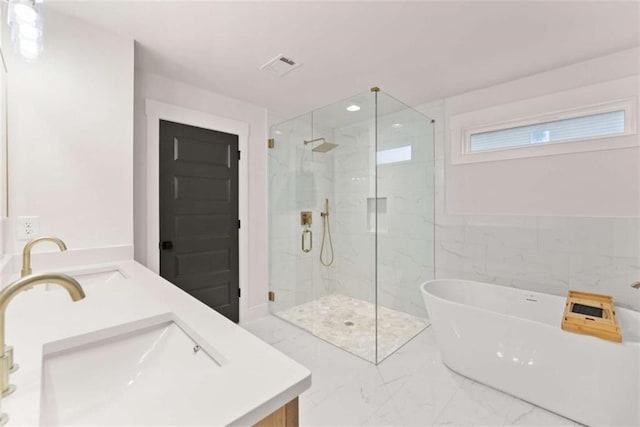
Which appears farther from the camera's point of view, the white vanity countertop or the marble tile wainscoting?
the marble tile wainscoting

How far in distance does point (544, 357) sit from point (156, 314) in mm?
2176

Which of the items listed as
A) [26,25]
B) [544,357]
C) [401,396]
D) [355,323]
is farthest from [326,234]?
[26,25]

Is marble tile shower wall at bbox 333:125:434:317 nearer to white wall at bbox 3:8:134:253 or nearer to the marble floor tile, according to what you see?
the marble floor tile

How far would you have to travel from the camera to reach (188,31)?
1.88 m

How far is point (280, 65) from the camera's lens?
2.30 meters

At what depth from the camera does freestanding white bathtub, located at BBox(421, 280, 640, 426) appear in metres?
1.54

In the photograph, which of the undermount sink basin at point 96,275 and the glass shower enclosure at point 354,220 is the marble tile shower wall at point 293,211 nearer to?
the glass shower enclosure at point 354,220

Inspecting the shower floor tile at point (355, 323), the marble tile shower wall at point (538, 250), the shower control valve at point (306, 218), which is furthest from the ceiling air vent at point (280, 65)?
the shower floor tile at point (355, 323)

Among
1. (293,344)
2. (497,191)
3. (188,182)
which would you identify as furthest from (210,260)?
(497,191)

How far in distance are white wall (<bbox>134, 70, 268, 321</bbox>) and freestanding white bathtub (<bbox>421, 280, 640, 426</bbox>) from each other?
6.12ft

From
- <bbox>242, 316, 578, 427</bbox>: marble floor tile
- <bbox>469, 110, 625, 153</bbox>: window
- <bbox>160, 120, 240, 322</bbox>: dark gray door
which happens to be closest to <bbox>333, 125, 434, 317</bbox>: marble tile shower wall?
<bbox>469, 110, 625, 153</bbox>: window

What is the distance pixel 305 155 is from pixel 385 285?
1.72 m

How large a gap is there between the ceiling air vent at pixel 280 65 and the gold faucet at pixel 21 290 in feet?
6.83

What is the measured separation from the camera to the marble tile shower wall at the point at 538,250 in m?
2.13
